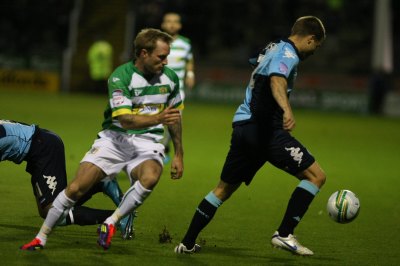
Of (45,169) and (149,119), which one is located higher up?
(149,119)

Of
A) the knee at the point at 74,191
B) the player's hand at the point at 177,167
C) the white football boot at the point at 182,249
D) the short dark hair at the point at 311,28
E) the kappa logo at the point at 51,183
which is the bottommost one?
the white football boot at the point at 182,249

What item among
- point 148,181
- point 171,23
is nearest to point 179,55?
point 171,23

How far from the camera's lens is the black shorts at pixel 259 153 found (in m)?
6.96

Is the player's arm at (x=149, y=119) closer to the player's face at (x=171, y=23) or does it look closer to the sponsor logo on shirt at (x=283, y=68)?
the sponsor logo on shirt at (x=283, y=68)

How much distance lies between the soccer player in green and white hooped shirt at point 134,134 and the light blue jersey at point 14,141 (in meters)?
0.78

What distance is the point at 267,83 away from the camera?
7023 millimetres

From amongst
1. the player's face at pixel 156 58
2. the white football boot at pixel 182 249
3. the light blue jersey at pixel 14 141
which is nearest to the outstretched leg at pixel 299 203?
the white football boot at pixel 182 249

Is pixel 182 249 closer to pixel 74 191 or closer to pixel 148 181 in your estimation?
pixel 148 181

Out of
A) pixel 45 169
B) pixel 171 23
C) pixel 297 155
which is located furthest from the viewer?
pixel 171 23

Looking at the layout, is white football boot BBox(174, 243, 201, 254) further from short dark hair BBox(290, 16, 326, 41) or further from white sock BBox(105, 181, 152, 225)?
short dark hair BBox(290, 16, 326, 41)

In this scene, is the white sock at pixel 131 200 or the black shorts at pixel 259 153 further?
the black shorts at pixel 259 153

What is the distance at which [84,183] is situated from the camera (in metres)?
6.64

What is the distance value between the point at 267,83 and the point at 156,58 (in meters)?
0.94

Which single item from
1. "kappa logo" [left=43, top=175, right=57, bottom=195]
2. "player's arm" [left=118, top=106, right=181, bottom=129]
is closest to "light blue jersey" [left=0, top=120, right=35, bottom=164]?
"kappa logo" [left=43, top=175, right=57, bottom=195]
